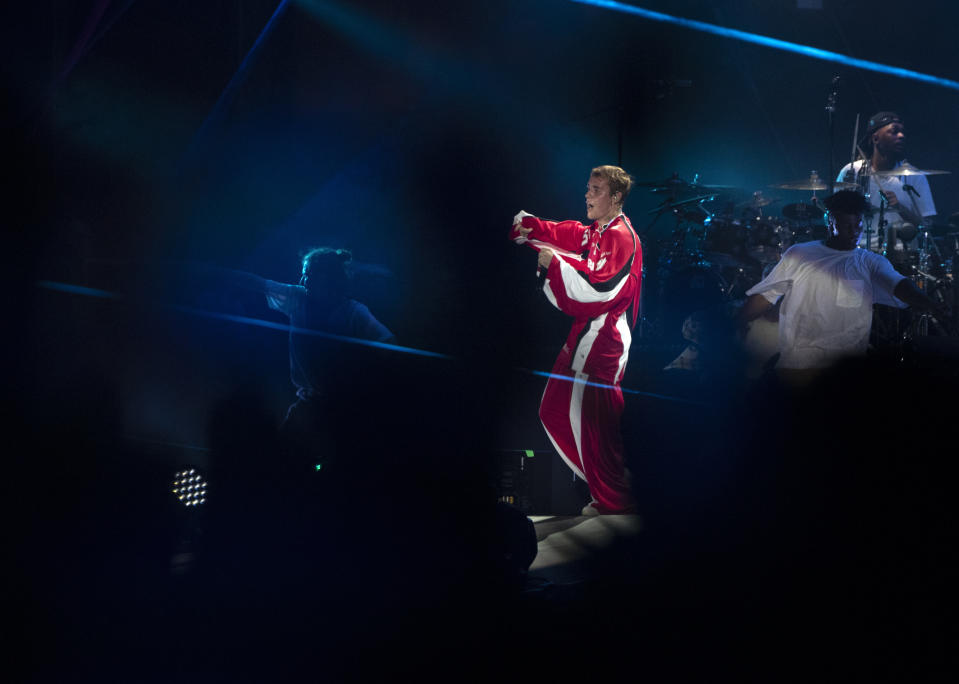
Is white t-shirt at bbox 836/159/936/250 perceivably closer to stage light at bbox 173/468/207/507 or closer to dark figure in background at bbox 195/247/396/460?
dark figure in background at bbox 195/247/396/460

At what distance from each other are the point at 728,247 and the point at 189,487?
6812mm

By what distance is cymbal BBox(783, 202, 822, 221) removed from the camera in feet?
25.3

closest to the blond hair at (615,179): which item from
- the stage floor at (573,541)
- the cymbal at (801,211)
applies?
the stage floor at (573,541)

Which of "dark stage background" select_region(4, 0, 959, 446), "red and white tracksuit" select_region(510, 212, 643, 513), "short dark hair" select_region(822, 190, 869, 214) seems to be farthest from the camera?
"short dark hair" select_region(822, 190, 869, 214)

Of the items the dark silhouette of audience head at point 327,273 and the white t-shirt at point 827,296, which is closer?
the dark silhouette of audience head at point 327,273

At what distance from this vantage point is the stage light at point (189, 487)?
7.64 feet

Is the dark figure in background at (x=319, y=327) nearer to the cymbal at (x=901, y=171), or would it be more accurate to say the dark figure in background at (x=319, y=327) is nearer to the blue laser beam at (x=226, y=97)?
the blue laser beam at (x=226, y=97)

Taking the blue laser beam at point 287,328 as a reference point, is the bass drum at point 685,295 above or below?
above

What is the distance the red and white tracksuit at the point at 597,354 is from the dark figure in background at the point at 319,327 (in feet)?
3.57

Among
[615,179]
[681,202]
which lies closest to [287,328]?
[615,179]

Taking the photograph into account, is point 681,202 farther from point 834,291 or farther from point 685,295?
point 834,291

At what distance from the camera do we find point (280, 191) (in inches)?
162

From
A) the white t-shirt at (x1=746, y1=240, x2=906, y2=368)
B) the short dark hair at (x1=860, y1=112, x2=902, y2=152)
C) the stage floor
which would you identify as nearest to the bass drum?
the short dark hair at (x1=860, y1=112, x2=902, y2=152)

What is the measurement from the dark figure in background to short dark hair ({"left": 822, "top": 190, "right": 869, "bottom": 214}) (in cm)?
277
